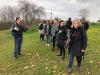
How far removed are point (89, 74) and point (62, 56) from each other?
383cm

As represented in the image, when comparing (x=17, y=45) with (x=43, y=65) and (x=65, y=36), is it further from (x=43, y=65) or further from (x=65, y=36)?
(x=65, y=36)

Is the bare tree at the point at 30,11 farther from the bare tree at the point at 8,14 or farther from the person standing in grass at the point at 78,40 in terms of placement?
the person standing in grass at the point at 78,40

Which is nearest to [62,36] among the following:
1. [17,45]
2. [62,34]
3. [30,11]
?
[62,34]

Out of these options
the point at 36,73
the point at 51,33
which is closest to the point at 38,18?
the point at 51,33

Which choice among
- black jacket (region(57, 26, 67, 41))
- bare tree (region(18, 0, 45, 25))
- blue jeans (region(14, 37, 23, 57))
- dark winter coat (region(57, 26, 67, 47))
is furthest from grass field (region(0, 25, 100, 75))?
bare tree (region(18, 0, 45, 25))

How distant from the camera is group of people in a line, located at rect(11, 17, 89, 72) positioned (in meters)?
13.1

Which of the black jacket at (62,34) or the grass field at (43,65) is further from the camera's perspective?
the black jacket at (62,34)

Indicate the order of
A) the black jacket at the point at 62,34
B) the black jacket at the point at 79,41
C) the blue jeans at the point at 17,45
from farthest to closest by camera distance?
1. the blue jeans at the point at 17,45
2. the black jacket at the point at 62,34
3. the black jacket at the point at 79,41

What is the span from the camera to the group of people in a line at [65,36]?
43.1 feet

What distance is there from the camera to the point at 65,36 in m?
16.9

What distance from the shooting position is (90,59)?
1706 centimetres

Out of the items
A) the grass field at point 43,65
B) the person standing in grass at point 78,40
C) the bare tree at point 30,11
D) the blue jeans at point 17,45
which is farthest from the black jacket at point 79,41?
the bare tree at point 30,11

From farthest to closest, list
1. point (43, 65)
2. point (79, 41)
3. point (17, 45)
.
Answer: point (17, 45) < point (43, 65) < point (79, 41)

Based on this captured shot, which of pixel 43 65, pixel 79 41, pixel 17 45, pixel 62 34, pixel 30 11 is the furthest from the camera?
pixel 30 11
